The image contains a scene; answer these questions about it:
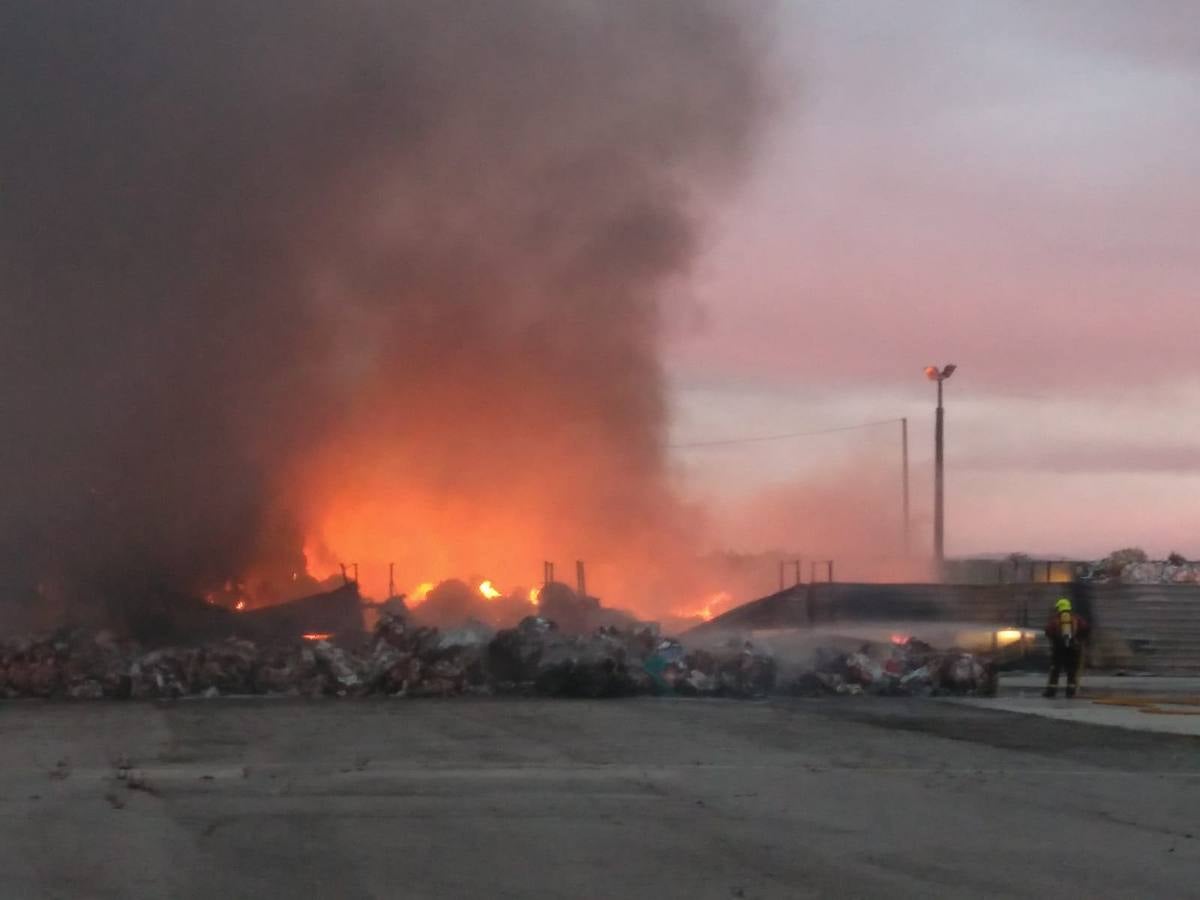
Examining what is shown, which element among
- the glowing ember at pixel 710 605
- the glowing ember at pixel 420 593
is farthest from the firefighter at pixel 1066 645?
the glowing ember at pixel 710 605

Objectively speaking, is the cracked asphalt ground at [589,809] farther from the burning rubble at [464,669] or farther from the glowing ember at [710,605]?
the glowing ember at [710,605]

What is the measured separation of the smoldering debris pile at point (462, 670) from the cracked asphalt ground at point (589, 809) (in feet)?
11.7

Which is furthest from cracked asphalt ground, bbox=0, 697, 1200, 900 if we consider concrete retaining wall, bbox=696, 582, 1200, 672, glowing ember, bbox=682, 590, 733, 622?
glowing ember, bbox=682, 590, 733, 622

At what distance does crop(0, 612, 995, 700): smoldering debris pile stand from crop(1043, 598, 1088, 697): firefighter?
950 millimetres

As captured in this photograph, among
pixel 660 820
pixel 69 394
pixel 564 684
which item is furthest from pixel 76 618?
pixel 660 820

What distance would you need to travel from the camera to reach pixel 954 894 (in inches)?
272

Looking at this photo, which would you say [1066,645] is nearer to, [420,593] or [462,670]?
[462,670]

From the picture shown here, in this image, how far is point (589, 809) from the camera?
9.22 metres

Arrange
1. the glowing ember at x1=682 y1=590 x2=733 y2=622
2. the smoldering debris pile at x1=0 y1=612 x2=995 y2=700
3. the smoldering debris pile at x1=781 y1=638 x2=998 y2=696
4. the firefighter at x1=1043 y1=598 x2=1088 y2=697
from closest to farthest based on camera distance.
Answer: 1. the smoldering debris pile at x1=0 y1=612 x2=995 y2=700
2. the smoldering debris pile at x1=781 y1=638 x2=998 y2=696
3. the firefighter at x1=1043 y1=598 x2=1088 y2=697
4. the glowing ember at x1=682 y1=590 x2=733 y2=622

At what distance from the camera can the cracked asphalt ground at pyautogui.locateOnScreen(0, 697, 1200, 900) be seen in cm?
718

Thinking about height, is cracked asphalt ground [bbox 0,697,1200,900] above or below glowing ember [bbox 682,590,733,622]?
below

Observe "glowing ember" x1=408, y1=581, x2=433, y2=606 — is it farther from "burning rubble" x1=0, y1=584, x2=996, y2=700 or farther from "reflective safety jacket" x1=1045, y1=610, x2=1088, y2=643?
"reflective safety jacket" x1=1045, y1=610, x2=1088, y2=643

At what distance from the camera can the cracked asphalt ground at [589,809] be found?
7176 mm

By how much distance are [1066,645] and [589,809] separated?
12147mm
